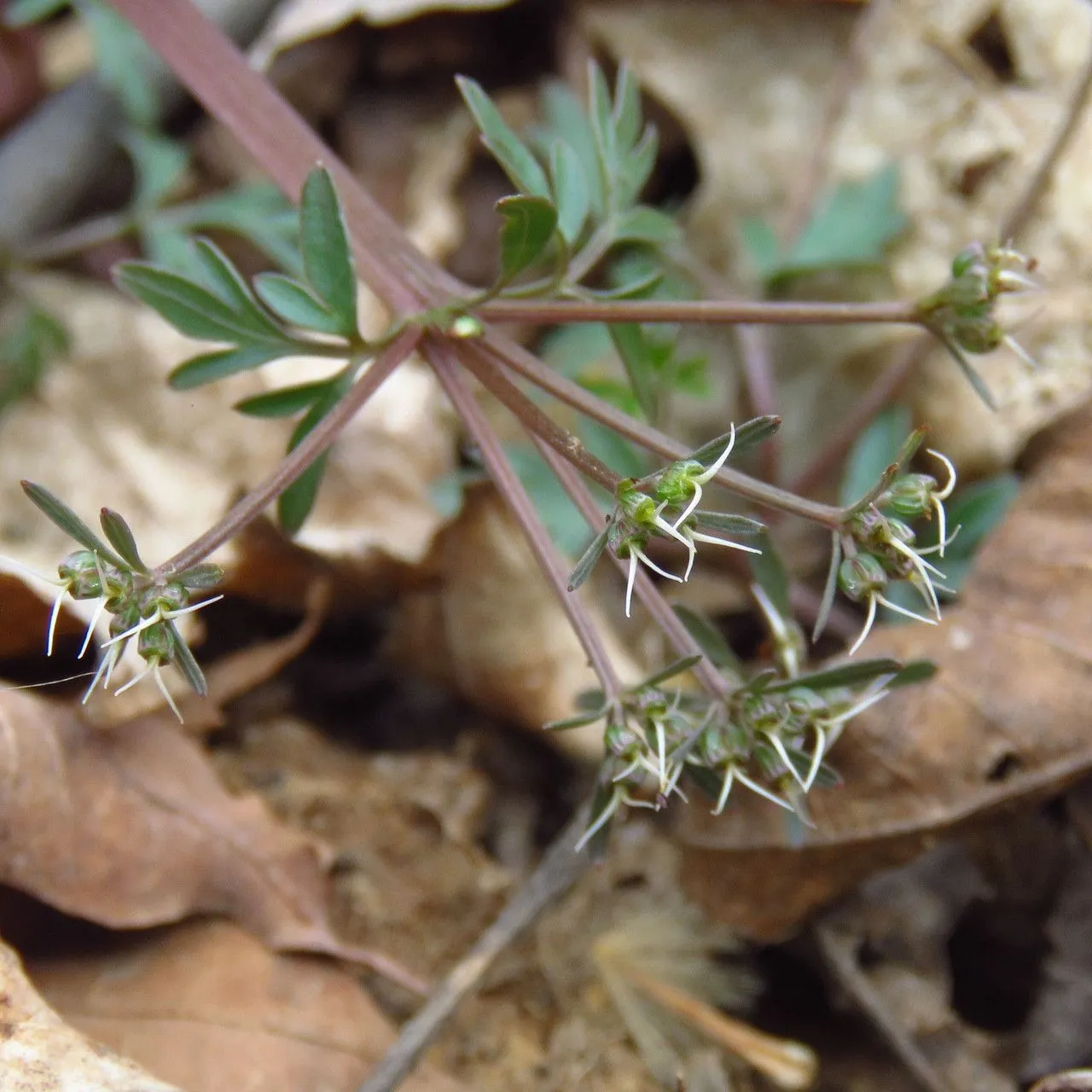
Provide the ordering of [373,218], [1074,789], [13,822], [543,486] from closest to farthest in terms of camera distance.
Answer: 1. [13,822]
2. [373,218]
3. [1074,789]
4. [543,486]

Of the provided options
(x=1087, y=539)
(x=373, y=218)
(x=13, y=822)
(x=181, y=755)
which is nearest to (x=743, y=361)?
(x=1087, y=539)

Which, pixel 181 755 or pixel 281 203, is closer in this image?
pixel 181 755

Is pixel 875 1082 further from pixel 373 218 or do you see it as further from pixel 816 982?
pixel 373 218

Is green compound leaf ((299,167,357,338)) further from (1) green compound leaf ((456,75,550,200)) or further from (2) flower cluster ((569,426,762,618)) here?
(2) flower cluster ((569,426,762,618))

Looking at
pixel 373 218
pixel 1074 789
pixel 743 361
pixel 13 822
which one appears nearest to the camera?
pixel 13 822

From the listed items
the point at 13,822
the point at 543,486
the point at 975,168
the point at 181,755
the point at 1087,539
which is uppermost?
the point at 13,822

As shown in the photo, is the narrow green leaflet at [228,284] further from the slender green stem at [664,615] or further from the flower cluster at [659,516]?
the flower cluster at [659,516]

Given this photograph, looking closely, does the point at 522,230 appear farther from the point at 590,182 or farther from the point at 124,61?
the point at 124,61

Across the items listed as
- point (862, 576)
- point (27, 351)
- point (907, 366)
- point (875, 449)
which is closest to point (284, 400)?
point (862, 576)

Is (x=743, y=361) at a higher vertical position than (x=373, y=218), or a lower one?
lower
